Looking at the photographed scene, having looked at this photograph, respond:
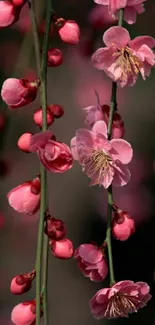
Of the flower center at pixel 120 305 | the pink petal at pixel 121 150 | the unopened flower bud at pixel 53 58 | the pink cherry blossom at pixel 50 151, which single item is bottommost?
the flower center at pixel 120 305

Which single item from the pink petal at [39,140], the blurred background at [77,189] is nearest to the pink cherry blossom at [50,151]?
the pink petal at [39,140]

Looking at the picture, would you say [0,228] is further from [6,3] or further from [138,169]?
[6,3]

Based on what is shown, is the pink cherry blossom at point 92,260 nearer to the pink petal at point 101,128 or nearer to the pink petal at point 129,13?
the pink petal at point 101,128

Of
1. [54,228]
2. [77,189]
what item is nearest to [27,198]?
[54,228]

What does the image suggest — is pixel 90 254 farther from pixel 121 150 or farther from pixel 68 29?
pixel 68 29

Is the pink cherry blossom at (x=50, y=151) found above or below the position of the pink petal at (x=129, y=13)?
below

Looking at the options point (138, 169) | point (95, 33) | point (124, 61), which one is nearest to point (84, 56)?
point (95, 33)
